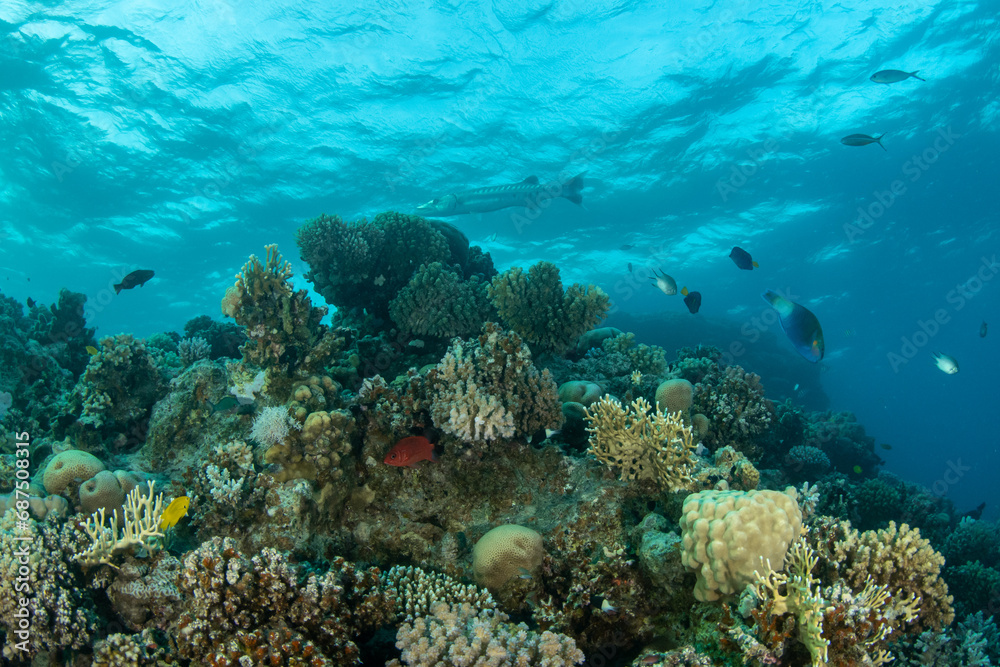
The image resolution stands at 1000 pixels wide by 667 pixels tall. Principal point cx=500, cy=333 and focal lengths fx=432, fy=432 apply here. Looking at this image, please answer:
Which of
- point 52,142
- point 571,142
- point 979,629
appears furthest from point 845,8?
point 52,142

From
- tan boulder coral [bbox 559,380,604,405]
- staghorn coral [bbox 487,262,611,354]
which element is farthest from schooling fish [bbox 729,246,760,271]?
tan boulder coral [bbox 559,380,604,405]

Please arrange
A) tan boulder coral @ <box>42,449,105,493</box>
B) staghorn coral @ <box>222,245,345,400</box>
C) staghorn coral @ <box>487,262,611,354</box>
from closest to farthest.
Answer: tan boulder coral @ <box>42,449,105,493</box>, staghorn coral @ <box>222,245,345,400</box>, staghorn coral @ <box>487,262,611,354</box>

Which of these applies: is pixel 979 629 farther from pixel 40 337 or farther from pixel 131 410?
pixel 40 337

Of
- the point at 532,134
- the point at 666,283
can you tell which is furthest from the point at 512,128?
the point at 666,283

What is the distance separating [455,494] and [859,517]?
8853 mm

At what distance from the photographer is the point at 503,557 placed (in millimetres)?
3930

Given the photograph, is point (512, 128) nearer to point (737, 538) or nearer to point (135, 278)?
point (135, 278)

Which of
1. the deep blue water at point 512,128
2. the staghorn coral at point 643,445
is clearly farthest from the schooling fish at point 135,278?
the deep blue water at point 512,128

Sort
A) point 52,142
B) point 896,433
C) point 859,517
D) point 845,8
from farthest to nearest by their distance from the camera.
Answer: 1. point 896,433
2. point 52,142
3. point 845,8
4. point 859,517

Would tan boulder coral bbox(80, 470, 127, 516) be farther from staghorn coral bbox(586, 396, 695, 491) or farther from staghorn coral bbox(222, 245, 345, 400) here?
staghorn coral bbox(586, 396, 695, 491)

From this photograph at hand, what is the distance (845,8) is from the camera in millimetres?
15359

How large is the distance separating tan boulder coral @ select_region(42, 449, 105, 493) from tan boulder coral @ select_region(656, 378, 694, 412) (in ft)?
22.1

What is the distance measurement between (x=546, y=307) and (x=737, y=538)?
15.4 ft

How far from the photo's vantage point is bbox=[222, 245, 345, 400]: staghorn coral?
5453 mm
